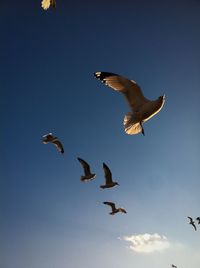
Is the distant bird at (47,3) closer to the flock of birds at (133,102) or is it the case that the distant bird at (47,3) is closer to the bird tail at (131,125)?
the flock of birds at (133,102)

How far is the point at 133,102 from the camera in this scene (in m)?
9.51

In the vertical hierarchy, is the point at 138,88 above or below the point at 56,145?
below

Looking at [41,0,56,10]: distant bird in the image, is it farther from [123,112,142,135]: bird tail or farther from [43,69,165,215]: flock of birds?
[123,112,142,135]: bird tail

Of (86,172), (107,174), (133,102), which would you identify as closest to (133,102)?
(133,102)

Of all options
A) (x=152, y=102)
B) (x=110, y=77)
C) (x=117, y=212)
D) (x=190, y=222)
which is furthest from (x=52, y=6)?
(x=190, y=222)

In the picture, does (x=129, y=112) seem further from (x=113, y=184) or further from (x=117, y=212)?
(x=117, y=212)

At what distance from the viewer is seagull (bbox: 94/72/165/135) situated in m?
9.07

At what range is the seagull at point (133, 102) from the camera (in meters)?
9.07

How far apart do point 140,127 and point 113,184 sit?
15.3ft

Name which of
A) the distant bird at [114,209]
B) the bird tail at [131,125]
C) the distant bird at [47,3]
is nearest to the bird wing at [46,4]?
the distant bird at [47,3]

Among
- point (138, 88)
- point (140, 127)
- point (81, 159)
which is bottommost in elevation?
point (140, 127)

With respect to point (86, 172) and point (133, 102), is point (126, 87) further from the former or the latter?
point (86, 172)

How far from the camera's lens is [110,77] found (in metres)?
9.04

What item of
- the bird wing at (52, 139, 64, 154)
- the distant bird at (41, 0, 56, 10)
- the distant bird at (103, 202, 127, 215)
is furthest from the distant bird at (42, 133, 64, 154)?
the distant bird at (41, 0, 56, 10)
